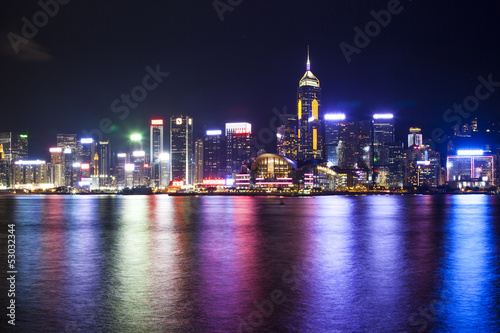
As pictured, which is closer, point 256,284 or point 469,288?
point 469,288

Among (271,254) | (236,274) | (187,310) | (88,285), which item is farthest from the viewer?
(271,254)

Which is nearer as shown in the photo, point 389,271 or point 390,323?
point 390,323

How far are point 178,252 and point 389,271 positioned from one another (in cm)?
1247

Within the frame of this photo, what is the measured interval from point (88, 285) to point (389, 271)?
13244 millimetres

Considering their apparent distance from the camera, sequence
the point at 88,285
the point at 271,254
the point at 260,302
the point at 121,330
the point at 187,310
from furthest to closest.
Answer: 1. the point at 271,254
2. the point at 88,285
3. the point at 260,302
4. the point at 187,310
5. the point at 121,330

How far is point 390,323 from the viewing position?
41.1 ft

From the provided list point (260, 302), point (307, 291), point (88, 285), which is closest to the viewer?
point (260, 302)

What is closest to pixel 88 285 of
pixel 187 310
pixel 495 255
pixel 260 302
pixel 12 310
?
pixel 12 310

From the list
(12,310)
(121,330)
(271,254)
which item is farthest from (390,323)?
(271,254)

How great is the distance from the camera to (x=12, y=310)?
557 inches

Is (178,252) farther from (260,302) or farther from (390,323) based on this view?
(390,323)

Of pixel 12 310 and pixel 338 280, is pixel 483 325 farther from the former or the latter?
pixel 12 310

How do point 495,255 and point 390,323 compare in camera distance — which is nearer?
point 390,323

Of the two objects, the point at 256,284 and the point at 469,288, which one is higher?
the point at 256,284
